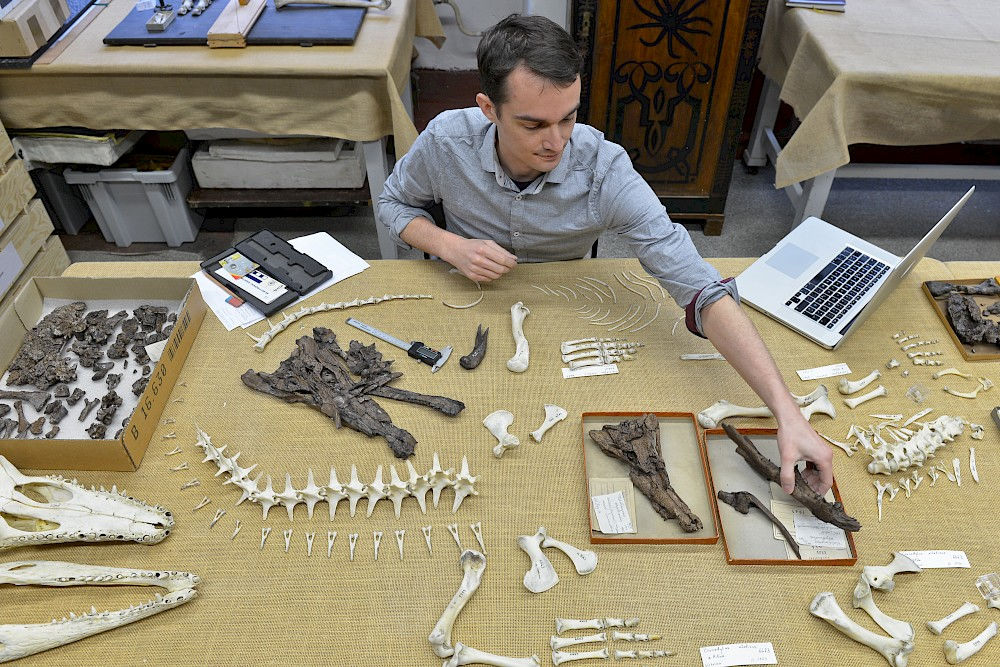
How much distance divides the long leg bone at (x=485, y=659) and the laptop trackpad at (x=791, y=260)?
1630 mm

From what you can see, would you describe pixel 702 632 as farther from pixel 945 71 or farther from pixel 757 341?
pixel 945 71

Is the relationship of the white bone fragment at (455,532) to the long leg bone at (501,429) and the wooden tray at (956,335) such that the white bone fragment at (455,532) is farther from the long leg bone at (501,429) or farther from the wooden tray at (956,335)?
the wooden tray at (956,335)

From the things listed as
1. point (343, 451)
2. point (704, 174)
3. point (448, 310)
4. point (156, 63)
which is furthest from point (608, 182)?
point (156, 63)

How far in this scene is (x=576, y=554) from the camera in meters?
1.67

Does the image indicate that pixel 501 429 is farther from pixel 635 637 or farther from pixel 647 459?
pixel 635 637

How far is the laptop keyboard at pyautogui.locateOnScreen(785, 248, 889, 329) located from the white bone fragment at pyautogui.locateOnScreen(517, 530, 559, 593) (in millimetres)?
1247

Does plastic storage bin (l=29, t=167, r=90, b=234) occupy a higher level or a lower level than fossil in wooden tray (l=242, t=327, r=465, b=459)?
lower

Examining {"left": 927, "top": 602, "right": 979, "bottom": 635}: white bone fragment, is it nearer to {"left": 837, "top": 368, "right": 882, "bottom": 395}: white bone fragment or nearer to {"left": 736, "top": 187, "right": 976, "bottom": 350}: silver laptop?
{"left": 837, "top": 368, "right": 882, "bottom": 395}: white bone fragment

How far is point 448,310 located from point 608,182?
2.25ft

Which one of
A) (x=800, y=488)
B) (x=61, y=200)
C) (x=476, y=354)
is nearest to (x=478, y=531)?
(x=476, y=354)

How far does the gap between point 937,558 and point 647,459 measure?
0.73 m

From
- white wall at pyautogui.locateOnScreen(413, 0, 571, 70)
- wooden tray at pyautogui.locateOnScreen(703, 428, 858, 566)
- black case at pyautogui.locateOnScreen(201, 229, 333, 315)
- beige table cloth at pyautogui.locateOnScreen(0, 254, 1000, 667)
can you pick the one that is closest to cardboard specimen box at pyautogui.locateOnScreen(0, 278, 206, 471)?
beige table cloth at pyautogui.locateOnScreen(0, 254, 1000, 667)

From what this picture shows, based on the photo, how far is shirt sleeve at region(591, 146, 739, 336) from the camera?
2.05m

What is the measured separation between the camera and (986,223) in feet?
15.0
